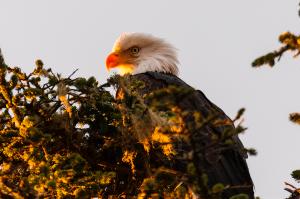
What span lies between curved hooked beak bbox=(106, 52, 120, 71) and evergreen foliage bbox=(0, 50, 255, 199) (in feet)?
12.9

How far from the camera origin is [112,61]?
30.0ft

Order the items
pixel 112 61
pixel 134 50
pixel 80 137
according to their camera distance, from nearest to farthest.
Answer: pixel 80 137 < pixel 112 61 < pixel 134 50

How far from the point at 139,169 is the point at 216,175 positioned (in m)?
1.15

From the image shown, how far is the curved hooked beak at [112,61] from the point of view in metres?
9.14

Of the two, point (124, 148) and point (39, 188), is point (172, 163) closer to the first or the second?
point (124, 148)

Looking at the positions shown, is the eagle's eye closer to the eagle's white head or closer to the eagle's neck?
the eagle's white head

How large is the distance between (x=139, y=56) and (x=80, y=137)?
478cm

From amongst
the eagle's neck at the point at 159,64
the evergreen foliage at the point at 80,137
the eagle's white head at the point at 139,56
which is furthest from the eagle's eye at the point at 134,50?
the evergreen foliage at the point at 80,137

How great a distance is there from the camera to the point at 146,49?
9.56 meters

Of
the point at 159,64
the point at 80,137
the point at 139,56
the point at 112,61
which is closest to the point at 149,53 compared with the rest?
the point at 139,56

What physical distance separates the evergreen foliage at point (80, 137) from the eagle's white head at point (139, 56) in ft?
13.0

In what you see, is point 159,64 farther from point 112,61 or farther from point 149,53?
point 112,61

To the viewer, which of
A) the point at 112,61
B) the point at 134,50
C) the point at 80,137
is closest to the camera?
the point at 80,137

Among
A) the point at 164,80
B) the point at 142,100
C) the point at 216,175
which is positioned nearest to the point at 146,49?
the point at 164,80
